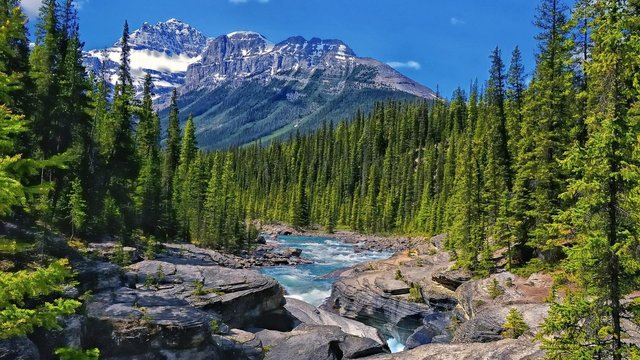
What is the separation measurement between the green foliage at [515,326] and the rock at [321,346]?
7.23 metres

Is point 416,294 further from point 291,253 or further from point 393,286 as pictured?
point 291,253

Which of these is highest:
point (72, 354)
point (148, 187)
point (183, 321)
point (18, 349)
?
point (148, 187)

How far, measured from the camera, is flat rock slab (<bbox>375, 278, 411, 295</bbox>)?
4109 cm

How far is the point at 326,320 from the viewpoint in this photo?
33969 mm

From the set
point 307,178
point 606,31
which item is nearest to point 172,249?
point 606,31

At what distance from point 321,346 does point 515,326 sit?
31.4ft

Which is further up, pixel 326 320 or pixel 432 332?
pixel 326 320

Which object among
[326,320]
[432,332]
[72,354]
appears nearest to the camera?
[72,354]

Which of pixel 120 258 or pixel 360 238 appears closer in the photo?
pixel 120 258

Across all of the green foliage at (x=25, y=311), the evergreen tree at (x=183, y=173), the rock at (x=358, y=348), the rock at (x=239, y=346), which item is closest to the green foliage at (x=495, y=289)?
the rock at (x=358, y=348)

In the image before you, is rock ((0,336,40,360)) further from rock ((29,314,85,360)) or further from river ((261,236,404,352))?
river ((261,236,404,352))

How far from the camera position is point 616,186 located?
11.9m

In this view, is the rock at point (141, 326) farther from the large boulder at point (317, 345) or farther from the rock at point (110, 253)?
the rock at point (110, 253)

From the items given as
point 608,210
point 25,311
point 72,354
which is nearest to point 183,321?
point 72,354
